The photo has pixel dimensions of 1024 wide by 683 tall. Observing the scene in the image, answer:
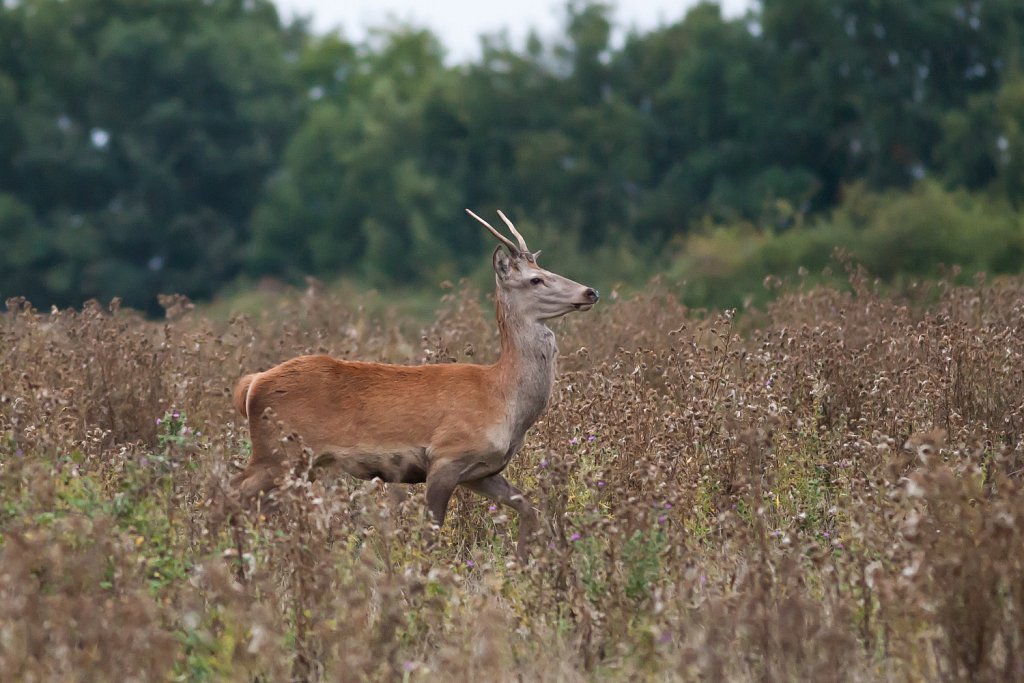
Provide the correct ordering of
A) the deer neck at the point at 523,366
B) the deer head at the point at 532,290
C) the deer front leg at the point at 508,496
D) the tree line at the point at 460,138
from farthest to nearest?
1. the tree line at the point at 460,138
2. the deer head at the point at 532,290
3. the deer neck at the point at 523,366
4. the deer front leg at the point at 508,496

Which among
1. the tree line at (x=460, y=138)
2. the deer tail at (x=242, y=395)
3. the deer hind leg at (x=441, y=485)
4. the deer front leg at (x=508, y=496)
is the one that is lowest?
the tree line at (x=460, y=138)

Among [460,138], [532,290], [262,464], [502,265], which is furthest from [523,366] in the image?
[460,138]

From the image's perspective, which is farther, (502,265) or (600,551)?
(502,265)

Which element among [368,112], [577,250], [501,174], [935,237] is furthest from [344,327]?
[368,112]

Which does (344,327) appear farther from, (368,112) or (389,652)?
(368,112)

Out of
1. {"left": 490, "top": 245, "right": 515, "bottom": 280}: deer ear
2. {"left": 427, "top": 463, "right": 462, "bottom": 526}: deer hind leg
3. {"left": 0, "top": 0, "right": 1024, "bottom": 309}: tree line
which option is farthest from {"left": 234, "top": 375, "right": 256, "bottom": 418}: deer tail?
{"left": 0, "top": 0, "right": 1024, "bottom": 309}: tree line

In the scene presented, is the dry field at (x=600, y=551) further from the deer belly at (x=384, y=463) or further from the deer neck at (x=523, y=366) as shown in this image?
the deer neck at (x=523, y=366)

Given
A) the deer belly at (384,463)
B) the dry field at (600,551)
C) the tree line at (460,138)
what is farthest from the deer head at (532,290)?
the tree line at (460,138)

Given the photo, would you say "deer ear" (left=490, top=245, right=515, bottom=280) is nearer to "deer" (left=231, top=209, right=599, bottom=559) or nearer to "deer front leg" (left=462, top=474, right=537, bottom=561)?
"deer" (left=231, top=209, right=599, bottom=559)

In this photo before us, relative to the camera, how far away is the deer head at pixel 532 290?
811 cm

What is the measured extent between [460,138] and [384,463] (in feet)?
113

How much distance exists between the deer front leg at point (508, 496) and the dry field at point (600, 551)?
0.48ft

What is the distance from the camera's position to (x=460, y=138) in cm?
4166

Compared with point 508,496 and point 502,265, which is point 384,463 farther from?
point 502,265
